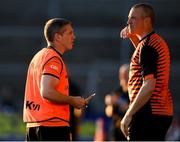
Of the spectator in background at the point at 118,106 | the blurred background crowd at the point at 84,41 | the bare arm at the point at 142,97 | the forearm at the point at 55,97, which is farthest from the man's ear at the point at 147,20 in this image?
the blurred background crowd at the point at 84,41

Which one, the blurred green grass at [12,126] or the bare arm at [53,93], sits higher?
the bare arm at [53,93]

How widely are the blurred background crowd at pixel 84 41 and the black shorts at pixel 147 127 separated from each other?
1012 centimetres

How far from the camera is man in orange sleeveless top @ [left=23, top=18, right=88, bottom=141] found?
25.1 feet

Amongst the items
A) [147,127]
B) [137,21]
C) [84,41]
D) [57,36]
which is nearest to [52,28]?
Result: [57,36]

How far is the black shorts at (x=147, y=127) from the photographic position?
7496 mm

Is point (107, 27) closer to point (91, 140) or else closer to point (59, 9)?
point (59, 9)

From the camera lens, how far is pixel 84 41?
63.9 ft

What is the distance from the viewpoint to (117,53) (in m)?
19.4

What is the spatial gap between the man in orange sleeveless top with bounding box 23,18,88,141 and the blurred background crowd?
32.2 ft

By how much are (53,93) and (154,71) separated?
999 mm

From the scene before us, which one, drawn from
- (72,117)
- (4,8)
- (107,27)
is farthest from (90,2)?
(72,117)

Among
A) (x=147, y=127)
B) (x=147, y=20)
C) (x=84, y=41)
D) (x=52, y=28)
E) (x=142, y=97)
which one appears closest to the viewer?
(x=142, y=97)

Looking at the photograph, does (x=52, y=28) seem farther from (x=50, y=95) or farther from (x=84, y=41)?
(x=84, y=41)

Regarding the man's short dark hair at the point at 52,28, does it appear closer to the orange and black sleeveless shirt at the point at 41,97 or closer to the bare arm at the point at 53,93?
the orange and black sleeveless shirt at the point at 41,97
